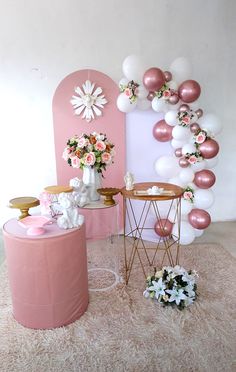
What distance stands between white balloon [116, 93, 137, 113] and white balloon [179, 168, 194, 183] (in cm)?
81

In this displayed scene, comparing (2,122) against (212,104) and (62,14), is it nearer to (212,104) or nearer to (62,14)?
(62,14)

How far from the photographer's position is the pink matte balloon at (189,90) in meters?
2.46

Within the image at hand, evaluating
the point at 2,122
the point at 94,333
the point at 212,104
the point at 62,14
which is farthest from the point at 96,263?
the point at 62,14

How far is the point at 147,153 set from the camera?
2990 millimetres

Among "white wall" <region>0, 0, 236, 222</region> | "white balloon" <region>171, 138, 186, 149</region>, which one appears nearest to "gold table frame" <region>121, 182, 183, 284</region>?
A: "white balloon" <region>171, 138, 186, 149</region>

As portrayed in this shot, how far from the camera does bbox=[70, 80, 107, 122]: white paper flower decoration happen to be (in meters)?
2.80

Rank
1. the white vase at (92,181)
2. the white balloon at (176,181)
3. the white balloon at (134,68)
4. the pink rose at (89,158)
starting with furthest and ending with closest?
the white balloon at (176,181)
the white balloon at (134,68)
the white vase at (92,181)
the pink rose at (89,158)

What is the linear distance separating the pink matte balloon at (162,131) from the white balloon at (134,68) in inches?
19.6

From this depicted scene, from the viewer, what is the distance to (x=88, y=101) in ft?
9.19

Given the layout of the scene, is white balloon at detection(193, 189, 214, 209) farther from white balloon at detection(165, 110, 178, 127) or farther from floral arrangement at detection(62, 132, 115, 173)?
floral arrangement at detection(62, 132, 115, 173)

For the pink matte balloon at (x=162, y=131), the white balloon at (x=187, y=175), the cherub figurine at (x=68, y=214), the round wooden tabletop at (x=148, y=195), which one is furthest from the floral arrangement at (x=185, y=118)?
the cherub figurine at (x=68, y=214)

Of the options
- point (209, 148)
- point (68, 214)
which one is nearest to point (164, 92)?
point (209, 148)

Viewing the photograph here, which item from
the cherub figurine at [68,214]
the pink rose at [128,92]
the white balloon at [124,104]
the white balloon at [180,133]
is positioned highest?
the pink rose at [128,92]

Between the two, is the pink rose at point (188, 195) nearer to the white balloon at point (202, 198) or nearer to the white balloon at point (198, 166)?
the white balloon at point (202, 198)
